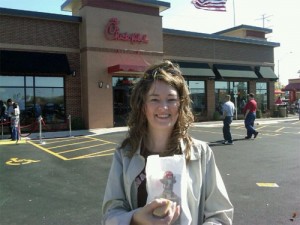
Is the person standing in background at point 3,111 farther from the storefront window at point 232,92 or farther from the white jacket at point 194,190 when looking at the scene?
the white jacket at point 194,190

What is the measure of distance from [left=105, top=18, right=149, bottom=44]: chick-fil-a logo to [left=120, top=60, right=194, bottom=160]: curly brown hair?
1859 cm

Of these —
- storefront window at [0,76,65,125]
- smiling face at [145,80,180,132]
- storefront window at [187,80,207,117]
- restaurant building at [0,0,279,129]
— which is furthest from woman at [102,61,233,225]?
storefront window at [187,80,207,117]

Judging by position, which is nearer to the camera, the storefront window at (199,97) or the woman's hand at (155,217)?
the woman's hand at (155,217)

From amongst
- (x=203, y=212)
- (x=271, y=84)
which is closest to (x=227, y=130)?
(x=203, y=212)

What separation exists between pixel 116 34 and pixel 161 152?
62.3 ft

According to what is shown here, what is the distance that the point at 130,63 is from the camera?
21.0 meters

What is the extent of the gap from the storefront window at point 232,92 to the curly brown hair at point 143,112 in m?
23.7

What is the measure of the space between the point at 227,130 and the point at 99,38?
1015 cm

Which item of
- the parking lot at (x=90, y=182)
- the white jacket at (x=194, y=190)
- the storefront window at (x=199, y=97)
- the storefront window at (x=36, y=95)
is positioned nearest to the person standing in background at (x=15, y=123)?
the parking lot at (x=90, y=182)

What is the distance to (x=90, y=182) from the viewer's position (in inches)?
288

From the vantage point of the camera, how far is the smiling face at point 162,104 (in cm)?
211

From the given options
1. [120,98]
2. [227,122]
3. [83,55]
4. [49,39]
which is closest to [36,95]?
[49,39]

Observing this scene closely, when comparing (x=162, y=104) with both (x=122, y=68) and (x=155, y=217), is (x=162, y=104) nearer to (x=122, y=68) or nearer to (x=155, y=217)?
(x=155, y=217)

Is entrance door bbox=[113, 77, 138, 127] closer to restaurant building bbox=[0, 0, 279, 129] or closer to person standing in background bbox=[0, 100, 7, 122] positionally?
restaurant building bbox=[0, 0, 279, 129]
